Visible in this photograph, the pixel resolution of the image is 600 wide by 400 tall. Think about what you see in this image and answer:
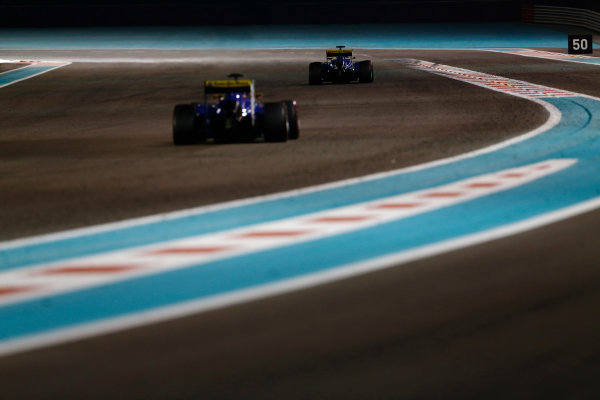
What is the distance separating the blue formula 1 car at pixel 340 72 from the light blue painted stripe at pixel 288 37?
17.2 metres

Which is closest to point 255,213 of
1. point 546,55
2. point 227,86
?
point 227,86

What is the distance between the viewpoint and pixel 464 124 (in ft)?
54.4

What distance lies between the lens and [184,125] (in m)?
14.6

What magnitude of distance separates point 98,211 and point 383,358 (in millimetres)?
5074

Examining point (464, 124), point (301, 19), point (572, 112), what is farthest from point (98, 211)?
point (301, 19)

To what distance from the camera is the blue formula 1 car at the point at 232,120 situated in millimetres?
14594

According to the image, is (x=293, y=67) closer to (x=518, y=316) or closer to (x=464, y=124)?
(x=464, y=124)

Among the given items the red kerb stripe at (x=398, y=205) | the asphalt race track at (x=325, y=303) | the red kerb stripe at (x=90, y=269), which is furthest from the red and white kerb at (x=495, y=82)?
the red kerb stripe at (x=90, y=269)

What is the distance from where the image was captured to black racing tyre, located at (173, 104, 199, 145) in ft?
48.1

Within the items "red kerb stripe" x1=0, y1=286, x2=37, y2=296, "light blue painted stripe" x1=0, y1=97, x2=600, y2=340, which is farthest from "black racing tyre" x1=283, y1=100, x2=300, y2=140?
"red kerb stripe" x1=0, y1=286, x2=37, y2=296

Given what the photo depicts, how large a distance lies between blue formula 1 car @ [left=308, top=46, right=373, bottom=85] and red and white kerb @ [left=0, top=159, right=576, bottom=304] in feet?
50.6

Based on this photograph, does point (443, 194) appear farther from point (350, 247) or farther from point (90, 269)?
point (90, 269)

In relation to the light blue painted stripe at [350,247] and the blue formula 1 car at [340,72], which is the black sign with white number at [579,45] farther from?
the light blue painted stripe at [350,247]

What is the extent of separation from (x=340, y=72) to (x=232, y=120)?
1225cm
